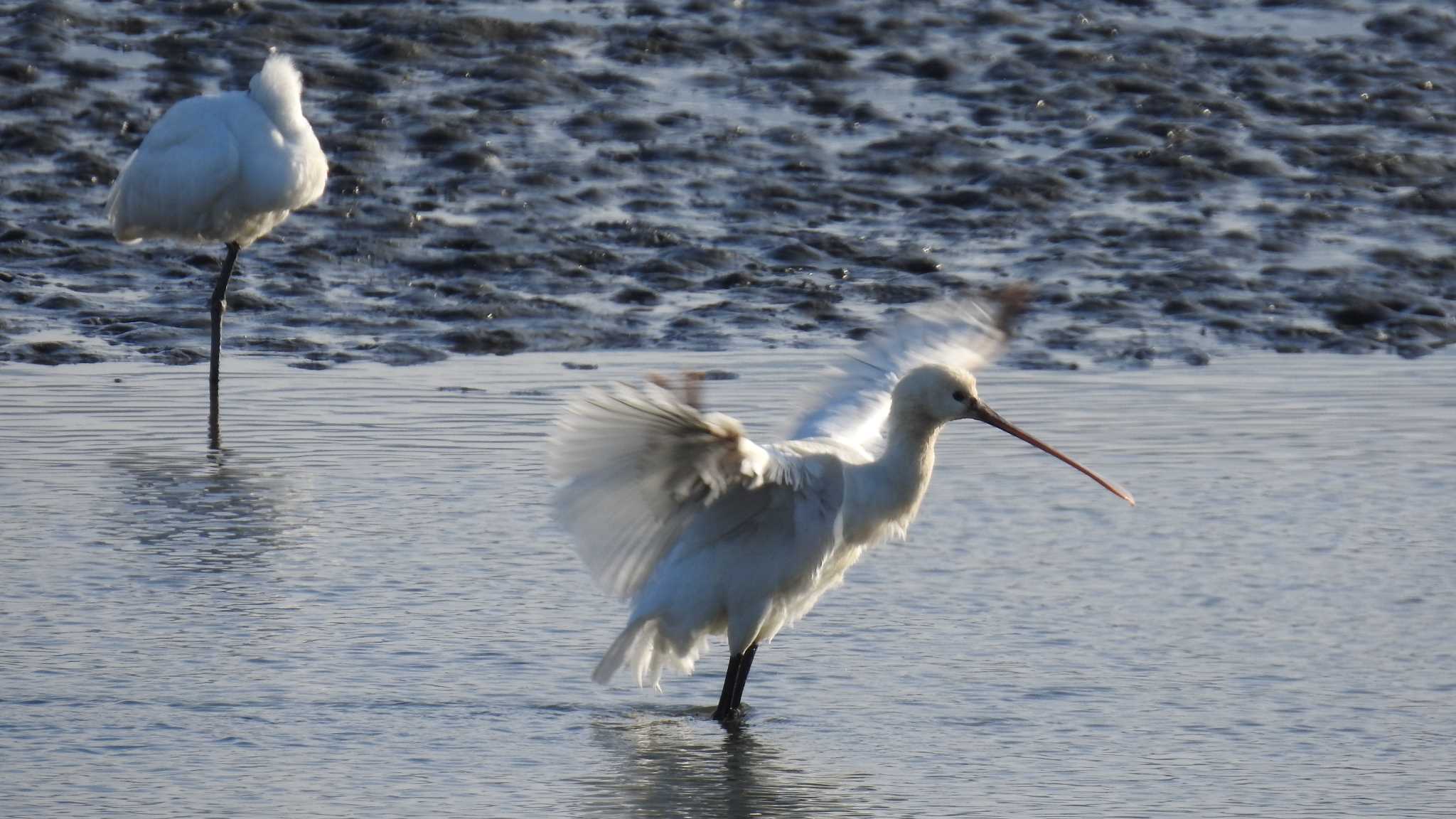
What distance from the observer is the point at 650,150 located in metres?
12.6

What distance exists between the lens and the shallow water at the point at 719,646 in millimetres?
4930

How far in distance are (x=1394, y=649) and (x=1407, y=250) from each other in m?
5.73

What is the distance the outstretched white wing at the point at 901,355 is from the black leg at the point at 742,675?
701mm

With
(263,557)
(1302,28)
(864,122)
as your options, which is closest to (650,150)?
(864,122)

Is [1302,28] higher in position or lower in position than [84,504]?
higher

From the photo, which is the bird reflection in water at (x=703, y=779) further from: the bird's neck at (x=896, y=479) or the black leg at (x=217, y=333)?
the black leg at (x=217, y=333)

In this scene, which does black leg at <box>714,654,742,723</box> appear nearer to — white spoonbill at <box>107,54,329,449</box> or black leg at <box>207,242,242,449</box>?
black leg at <box>207,242,242,449</box>

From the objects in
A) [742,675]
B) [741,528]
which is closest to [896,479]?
[741,528]

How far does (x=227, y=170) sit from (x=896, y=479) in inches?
199

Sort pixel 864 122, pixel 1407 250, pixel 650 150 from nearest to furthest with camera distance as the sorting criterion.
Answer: pixel 1407 250 < pixel 650 150 < pixel 864 122

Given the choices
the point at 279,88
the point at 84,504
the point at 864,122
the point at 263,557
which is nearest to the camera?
the point at 263,557

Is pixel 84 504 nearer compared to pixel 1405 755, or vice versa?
pixel 1405 755

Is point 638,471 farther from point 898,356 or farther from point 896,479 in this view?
point 898,356

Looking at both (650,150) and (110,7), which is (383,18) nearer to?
(110,7)
